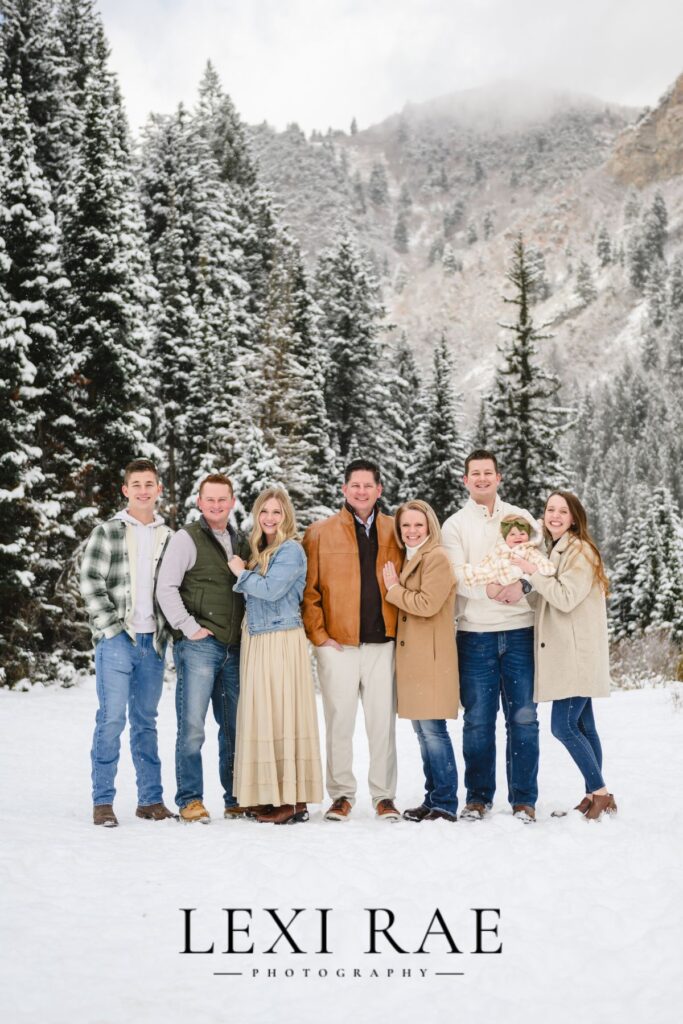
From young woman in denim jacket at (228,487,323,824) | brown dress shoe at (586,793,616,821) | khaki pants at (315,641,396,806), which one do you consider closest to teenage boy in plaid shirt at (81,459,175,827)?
young woman in denim jacket at (228,487,323,824)

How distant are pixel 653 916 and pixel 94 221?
64.5 ft

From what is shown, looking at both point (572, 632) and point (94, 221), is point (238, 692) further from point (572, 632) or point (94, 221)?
point (94, 221)

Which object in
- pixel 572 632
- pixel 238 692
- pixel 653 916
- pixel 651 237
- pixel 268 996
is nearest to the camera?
pixel 268 996

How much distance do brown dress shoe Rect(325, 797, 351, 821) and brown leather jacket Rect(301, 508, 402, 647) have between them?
3.79 feet

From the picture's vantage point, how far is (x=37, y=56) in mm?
25906

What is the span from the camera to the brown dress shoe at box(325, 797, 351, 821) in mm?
6133

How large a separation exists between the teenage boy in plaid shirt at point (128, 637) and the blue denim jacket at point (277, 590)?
0.73 meters

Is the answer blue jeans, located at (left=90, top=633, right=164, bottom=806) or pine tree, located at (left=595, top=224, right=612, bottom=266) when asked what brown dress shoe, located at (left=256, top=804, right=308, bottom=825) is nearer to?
blue jeans, located at (left=90, top=633, right=164, bottom=806)

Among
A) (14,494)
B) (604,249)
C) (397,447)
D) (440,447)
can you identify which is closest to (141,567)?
(14,494)

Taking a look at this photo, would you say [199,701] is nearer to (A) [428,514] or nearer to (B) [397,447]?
(A) [428,514]

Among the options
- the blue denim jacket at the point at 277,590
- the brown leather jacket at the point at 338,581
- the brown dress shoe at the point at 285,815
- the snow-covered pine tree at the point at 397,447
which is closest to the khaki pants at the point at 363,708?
the brown leather jacket at the point at 338,581

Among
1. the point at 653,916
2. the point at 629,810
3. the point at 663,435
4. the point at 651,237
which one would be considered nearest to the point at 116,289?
the point at 629,810

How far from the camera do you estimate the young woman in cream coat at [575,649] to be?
19.3 ft

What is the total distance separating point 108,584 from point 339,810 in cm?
236
